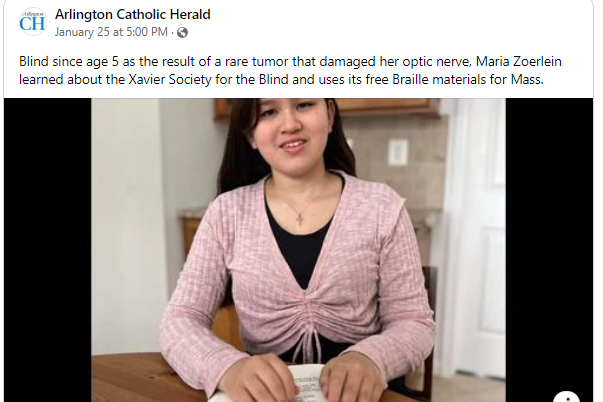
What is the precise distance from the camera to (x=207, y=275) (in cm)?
65

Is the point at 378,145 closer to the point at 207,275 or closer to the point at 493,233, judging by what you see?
the point at 493,233

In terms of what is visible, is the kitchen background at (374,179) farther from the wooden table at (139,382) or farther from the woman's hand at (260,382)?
the woman's hand at (260,382)

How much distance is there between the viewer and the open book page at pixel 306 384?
482 mm

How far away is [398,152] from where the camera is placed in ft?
5.71

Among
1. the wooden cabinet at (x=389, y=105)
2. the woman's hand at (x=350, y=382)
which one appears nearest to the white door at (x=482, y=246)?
the wooden cabinet at (x=389, y=105)

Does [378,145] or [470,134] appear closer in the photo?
[470,134]

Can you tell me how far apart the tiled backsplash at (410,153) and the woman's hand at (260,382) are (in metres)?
1.31

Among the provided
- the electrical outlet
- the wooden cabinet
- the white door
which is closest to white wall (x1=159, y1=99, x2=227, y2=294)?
the wooden cabinet
